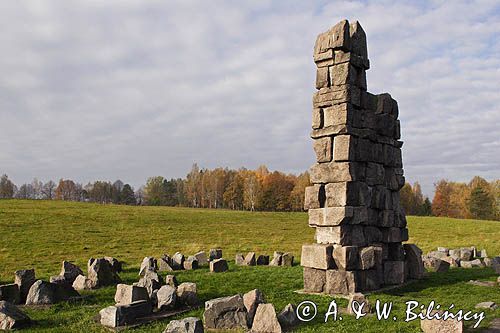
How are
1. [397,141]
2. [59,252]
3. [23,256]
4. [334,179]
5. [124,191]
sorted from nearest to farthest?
[334,179] → [397,141] → [23,256] → [59,252] → [124,191]

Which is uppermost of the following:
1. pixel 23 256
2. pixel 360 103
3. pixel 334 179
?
pixel 360 103

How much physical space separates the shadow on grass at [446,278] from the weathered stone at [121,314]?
696 centimetres

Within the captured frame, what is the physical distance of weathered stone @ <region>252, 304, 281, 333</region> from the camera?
28.9ft

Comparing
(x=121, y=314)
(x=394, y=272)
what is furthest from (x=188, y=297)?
(x=394, y=272)

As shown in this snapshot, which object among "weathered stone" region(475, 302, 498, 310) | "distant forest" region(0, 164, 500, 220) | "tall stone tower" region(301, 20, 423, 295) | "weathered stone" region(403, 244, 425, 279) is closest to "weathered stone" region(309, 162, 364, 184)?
"tall stone tower" region(301, 20, 423, 295)

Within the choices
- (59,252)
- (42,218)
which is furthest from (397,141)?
(42,218)

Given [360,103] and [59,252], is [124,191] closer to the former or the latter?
[59,252]

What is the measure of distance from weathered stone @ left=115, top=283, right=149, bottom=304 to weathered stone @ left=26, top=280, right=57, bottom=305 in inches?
83.7

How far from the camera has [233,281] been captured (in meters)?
15.0

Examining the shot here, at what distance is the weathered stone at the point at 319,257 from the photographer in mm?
13180

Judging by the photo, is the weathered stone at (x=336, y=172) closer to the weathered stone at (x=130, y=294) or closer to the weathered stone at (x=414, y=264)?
the weathered stone at (x=414, y=264)

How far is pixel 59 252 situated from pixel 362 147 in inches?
736

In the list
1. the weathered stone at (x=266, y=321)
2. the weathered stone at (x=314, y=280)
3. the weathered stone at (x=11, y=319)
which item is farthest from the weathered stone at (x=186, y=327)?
the weathered stone at (x=314, y=280)

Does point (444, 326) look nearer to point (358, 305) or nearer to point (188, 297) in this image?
point (358, 305)
